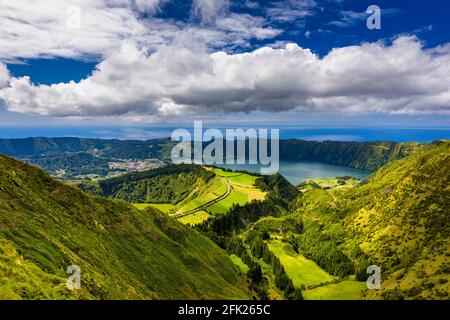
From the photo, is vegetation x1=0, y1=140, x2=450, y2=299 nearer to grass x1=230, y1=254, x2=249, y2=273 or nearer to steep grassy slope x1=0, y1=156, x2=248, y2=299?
steep grassy slope x1=0, y1=156, x2=248, y2=299

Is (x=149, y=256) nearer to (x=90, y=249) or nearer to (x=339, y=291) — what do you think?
(x=90, y=249)

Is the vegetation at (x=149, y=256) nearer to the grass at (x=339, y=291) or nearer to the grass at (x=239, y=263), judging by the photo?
the grass at (x=339, y=291)

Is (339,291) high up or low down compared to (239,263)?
down

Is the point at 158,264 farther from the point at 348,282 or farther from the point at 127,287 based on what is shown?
the point at 348,282

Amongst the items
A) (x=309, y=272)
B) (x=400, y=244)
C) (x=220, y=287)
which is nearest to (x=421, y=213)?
(x=400, y=244)

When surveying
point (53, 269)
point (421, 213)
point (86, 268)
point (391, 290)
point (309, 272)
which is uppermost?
point (53, 269)

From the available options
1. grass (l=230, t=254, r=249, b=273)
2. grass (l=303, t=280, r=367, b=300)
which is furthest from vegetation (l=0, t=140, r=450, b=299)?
grass (l=230, t=254, r=249, b=273)

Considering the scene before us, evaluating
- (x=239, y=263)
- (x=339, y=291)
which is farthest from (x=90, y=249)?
(x=339, y=291)
